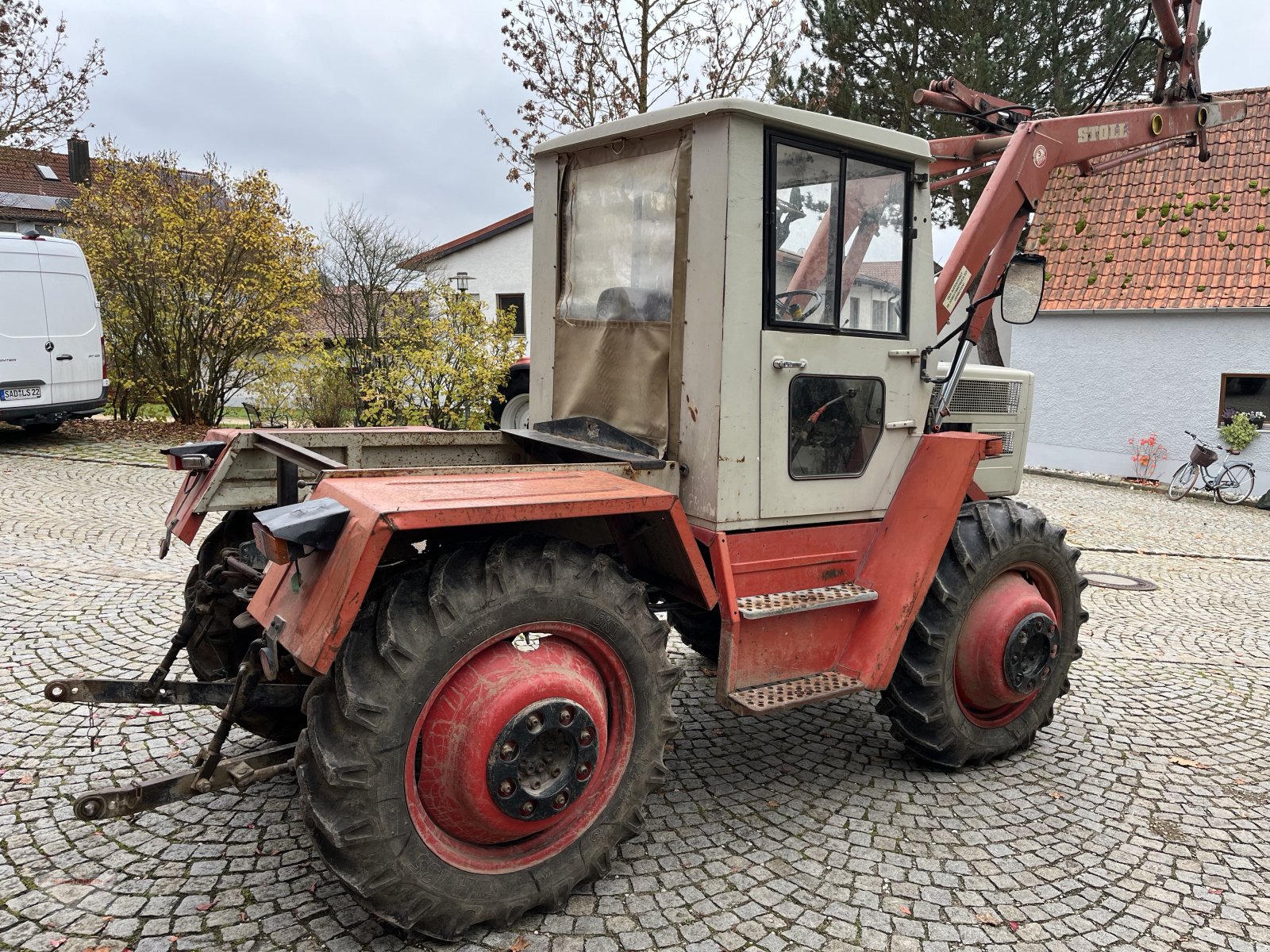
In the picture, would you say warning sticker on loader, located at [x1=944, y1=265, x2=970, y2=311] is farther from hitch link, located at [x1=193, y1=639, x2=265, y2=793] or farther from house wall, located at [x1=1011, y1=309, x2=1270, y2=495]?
house wall, located at [x1=1011, y1=309, x2=1270, y2=495]

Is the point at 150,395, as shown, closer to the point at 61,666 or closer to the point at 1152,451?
the point at 61,666

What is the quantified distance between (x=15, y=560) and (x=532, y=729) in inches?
232

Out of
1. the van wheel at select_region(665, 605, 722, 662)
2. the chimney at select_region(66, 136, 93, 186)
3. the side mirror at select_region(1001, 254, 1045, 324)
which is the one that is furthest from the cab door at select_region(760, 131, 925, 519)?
the chimney at select_region(66, 136, 93, 186)

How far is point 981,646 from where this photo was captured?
3.80 m

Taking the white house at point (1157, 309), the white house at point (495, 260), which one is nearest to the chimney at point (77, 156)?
the white house at point (495, 260)

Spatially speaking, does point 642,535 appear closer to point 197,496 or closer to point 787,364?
point 787,364

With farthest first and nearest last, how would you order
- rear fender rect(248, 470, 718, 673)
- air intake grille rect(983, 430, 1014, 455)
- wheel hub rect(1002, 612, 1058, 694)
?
air intake grille rect(983, 430, 1014, 455)
wheel hub rect(1002, 612, 1058, 694)
rear fender rect(248, 470, 718, 673)

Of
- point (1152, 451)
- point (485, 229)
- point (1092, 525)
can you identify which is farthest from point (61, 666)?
point (485, 229)

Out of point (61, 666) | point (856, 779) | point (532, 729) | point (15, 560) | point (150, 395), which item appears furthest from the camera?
point (150, 395)

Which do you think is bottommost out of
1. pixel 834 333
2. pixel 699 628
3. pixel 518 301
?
pixel 699 628

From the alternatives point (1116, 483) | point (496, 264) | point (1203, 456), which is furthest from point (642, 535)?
point (496, 264)

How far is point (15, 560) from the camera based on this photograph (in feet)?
21.8

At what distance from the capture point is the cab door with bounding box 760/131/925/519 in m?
3.34

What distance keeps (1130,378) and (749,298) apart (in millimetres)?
14407
